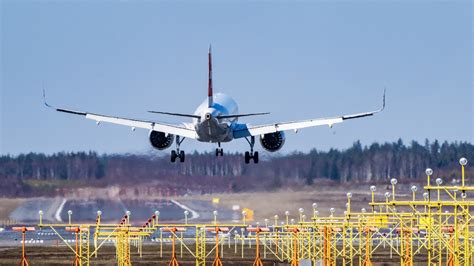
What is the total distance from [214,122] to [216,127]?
55cm

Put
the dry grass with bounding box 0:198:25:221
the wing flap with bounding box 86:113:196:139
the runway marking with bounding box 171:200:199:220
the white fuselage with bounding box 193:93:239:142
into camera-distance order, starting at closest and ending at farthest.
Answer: the white fuselage with bounding box 193:93:239:142 → the wing flap with bounding box 86:113:196:139 → the dry grass with bounding box 0:198:25:221 → the runway marking with bounding box 171:200:199:220

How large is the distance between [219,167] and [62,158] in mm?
16544

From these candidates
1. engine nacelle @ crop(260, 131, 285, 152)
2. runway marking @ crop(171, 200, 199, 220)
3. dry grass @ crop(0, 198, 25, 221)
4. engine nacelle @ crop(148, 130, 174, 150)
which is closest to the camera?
engine nacelle @ crop(148, 130, 174, 150)

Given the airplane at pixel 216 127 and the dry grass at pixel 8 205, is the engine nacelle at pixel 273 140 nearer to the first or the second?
the airplane at pixel 216 127

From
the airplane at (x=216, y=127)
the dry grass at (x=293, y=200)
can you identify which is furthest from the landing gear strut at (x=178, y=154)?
the dry grass at (x=293, y=200)

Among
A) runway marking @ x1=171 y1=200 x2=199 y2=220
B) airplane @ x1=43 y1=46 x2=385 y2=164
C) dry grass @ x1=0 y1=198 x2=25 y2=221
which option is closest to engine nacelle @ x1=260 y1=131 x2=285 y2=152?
airplane @ x1=43 y1=46 x2=385 y2=164

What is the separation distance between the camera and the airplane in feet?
308

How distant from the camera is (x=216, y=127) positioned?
307ft

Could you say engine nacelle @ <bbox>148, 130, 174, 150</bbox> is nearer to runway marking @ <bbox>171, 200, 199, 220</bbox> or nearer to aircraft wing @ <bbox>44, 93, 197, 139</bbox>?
aircraft wing @ <bbox>44, 93, 197, 139</bbox>

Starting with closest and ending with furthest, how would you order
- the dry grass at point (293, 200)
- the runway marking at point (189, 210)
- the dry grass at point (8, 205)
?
the dry grass at point (293, 200), the dry grass at point (8, 205), the runway marking at point (189, 210)

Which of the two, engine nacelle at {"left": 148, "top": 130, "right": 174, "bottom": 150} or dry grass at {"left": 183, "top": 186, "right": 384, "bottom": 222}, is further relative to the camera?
dry grass at {"left": 183, "top": 186, "right": 384, "bottom": 222}

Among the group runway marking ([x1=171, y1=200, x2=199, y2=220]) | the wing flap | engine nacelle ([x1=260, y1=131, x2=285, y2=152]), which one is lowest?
runway marking ([x1=171, y1=200, x2=199, y2=220])

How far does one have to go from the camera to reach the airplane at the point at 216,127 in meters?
93.9

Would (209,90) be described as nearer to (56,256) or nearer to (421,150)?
(56,256)
